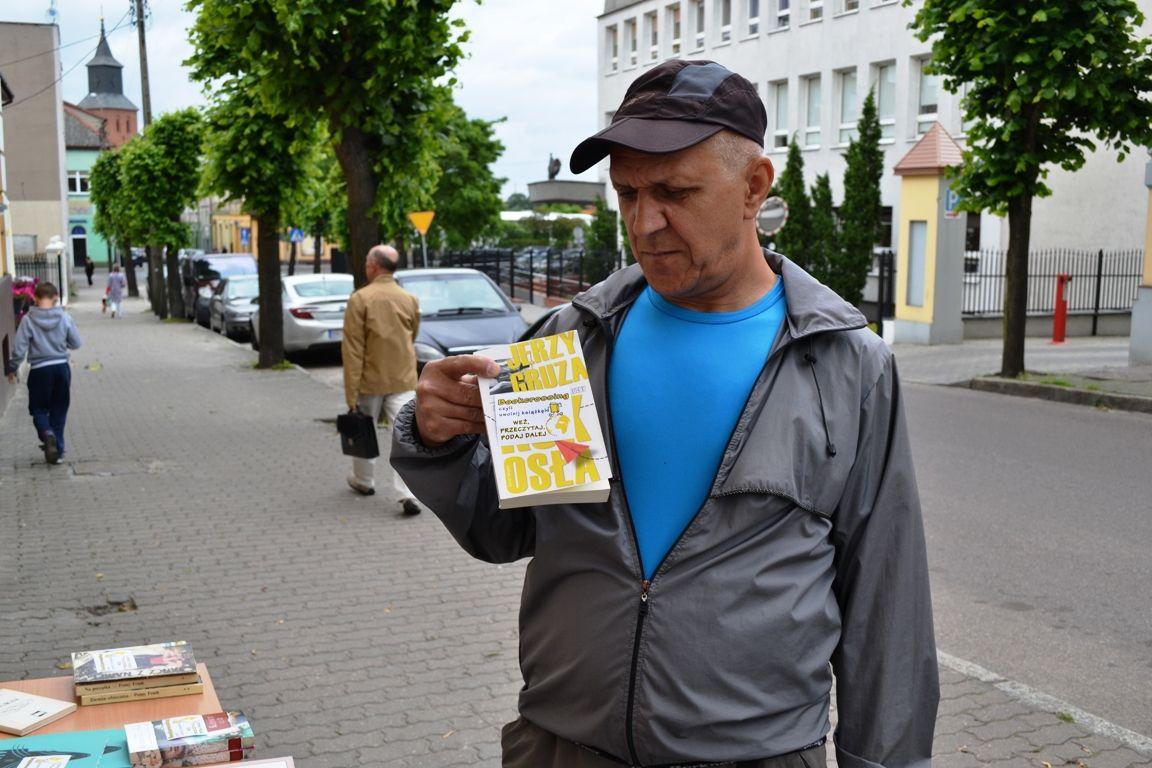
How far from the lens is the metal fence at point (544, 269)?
3697 centimetres

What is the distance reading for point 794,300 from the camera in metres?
2.27

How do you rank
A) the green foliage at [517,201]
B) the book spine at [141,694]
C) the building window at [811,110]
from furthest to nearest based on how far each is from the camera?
the green foliage at [517,201]
the building window at [811,110]
the book spine at [141,694]

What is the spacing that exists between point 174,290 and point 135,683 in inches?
1374

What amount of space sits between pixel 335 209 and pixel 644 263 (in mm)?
44743

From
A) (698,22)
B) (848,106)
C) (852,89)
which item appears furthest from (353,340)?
(698,22)

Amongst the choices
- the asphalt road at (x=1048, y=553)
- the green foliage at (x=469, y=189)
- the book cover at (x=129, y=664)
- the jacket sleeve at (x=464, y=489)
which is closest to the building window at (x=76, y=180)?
the green foliage at (x=469, y=189)

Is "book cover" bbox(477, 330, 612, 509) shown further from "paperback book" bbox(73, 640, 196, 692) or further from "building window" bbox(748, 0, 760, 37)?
"building window" bbox(748, 0, 760, 37)

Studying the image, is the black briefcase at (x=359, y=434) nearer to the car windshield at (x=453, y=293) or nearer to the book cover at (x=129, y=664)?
the book cover at (x=129, y=664)

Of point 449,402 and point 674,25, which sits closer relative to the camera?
point 449,402

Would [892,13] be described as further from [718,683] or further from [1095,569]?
[718,683]

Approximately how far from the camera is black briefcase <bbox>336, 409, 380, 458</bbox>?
29.9 feet

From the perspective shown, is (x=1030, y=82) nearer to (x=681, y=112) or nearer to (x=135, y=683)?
(x=135, y=683)

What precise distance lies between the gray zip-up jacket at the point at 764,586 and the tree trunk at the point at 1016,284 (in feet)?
50.6

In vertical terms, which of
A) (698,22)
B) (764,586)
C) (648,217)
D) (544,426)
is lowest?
(764,586)
